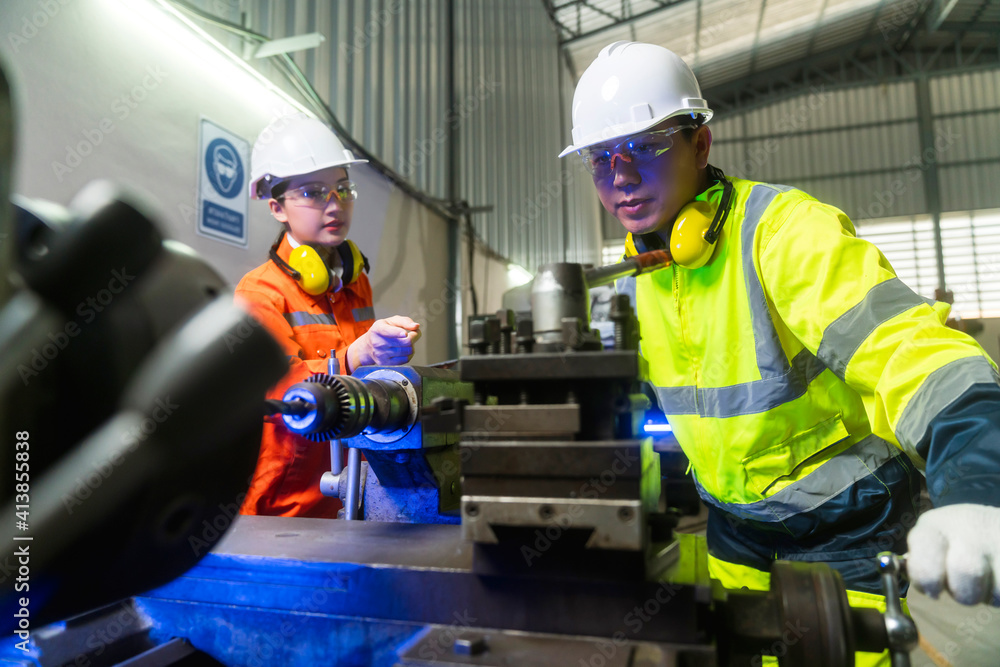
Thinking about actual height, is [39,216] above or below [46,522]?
above

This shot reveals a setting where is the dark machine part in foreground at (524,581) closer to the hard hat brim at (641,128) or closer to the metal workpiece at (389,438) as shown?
the metal workpiece at (389,438)

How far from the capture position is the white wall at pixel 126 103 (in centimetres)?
162

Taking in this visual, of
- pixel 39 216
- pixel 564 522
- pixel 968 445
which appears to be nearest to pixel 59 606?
pixel 39 216

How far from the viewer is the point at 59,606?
43 centimetres

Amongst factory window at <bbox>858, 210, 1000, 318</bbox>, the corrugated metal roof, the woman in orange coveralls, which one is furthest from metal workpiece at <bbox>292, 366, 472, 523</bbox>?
factory window at <bbox>858, 210, 1000, 318</bbox>

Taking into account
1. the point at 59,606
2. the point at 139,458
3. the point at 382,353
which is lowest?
the point at 59,606

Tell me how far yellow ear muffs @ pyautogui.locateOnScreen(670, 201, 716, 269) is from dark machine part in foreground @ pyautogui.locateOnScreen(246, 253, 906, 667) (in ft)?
1.84

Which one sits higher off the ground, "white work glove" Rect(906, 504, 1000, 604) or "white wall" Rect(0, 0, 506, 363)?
"white wall" Rect(0, 0, 506, 363)

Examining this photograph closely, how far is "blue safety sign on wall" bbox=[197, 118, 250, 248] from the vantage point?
2211 millimetres

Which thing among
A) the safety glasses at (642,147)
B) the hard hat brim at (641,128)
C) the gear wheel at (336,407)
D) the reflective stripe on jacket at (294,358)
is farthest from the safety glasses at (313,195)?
the gear wheel at (336,407)

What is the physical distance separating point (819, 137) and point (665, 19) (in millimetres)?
4006

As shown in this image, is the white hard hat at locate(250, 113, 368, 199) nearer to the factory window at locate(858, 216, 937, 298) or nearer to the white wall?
the white wall

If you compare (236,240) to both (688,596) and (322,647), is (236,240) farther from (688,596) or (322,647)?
(688,596)

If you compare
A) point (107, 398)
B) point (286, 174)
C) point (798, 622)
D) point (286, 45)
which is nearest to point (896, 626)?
point (798, 622)
